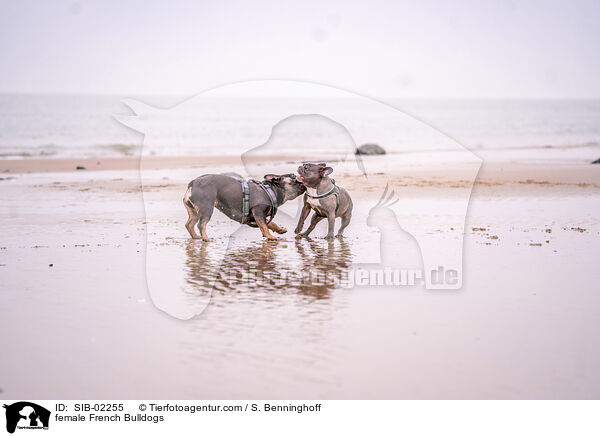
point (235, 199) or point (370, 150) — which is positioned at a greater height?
point (370, 150)

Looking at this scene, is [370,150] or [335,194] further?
[370,150]

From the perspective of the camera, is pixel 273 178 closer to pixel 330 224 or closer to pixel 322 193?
pixel 322 193

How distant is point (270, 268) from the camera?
871 centimetres

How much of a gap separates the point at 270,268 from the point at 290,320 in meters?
2.28

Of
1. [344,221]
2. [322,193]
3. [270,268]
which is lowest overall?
[270,268]

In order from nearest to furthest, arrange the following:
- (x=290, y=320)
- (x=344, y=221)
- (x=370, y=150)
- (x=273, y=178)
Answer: (x=290, y=320)
(x=273, y=178)
(x=344, y=221)
(x=370, y=150)

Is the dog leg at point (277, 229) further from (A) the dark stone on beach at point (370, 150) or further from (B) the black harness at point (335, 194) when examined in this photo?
(A) the dark stone on beach at point (370, 150)

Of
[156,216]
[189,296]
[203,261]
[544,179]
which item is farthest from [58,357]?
[544,179]
